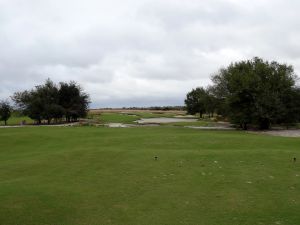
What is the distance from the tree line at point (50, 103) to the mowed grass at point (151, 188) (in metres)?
58.1

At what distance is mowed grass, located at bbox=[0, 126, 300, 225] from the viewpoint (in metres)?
11.1

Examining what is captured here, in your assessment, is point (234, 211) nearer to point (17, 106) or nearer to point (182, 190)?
point (182, 190)

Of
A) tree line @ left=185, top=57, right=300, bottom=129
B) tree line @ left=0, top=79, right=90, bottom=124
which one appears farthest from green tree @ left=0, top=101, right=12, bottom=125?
tree line @ left=185, top=57, right=300, bottom=129

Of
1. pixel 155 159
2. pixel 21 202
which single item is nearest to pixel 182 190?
pixel 21 202

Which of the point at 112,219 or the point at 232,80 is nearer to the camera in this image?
the point at 112,219

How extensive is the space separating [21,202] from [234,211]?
7.06 m

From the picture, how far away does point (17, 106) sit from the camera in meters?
86.5

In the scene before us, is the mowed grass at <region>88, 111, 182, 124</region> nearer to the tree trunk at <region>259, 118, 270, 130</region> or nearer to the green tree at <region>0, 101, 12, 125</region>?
the green tree at <region>0, 101, 12, 125</region>

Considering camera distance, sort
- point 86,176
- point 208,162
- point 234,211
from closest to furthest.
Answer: point 234,211, point 86,176, point 208,162

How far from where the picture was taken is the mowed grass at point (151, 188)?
36.5ft

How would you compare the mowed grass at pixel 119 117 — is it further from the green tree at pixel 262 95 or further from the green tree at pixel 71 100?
the green tree at pixel 262 95

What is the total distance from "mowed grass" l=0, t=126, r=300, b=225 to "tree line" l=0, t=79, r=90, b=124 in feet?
191

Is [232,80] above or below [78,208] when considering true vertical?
above

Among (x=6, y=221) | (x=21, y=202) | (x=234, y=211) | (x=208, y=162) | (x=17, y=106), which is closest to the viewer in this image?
(x=6, y=221)
